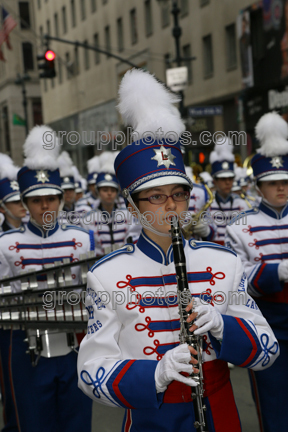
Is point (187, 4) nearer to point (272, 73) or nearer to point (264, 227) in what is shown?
point (272, 73)

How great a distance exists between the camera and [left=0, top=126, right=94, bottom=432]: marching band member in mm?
4055

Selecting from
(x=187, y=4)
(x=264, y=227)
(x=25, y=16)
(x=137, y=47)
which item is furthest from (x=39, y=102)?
(x=264, y=227)

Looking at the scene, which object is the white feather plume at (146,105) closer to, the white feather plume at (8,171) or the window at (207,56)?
the white feather plume at (8,171)

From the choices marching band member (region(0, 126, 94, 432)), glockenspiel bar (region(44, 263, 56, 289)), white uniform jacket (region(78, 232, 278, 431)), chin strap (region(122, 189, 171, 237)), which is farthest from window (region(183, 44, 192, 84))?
white uniform jacket (region(78, 232, 278, 431))

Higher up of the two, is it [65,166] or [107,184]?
[65,166]

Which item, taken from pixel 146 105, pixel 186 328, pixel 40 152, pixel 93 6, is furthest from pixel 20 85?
pixel 186 328

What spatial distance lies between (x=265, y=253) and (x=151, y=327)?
2.19 meters

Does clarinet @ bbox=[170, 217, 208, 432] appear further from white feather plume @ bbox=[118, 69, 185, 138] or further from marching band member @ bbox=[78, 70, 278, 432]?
white feather plume @ bbox=[118, 69, 185, 138]

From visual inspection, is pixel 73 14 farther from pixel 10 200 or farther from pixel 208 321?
pixel 208 321

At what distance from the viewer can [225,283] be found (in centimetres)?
277

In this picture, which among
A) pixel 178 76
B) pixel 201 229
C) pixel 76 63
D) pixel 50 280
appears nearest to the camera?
pixel 50 280

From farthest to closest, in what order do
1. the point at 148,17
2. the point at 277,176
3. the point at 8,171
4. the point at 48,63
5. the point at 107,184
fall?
→ 1. the point at 148,17
2. the point at 48,63
3. the point at 107,184
4. the point at 8,171
5. the point at 277,176

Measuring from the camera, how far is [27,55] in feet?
190

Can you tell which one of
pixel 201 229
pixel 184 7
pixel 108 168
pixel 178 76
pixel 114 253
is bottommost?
pixel 201 229
